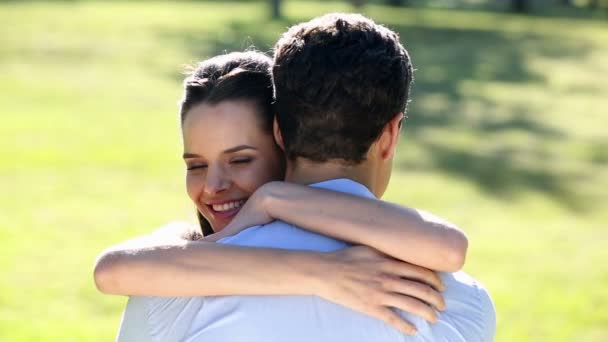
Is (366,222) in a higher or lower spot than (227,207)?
higher

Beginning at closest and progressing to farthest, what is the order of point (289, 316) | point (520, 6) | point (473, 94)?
point (289, 316), point (473, 94), point (520, 6)

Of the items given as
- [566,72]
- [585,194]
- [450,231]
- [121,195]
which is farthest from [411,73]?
[566,72]

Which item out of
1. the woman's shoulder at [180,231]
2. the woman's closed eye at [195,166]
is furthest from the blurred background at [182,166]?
the woman's shoulder at [180,231]

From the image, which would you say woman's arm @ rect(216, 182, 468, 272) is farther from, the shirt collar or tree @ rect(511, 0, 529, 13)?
tree @ rect(511, 0, 529, 13)

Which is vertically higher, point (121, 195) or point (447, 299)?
point (447, 299)

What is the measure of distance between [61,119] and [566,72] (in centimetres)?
1082

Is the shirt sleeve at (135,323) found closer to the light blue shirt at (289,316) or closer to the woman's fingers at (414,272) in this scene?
the light blue shirt at (289,316)

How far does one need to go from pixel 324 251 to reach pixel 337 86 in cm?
33

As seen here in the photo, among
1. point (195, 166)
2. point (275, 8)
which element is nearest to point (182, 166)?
point (195, 166)

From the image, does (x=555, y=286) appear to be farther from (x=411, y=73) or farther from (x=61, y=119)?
(x=61, y=119)

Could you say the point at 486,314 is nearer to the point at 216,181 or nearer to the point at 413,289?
the point at 413,289

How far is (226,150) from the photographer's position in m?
2.87

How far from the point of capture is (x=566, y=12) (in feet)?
116

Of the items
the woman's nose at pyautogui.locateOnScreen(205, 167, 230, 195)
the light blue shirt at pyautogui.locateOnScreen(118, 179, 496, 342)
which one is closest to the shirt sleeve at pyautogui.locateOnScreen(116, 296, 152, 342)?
the light blue shirt at pyautogui.locateOnScreen(118, 179, 496, 342)
